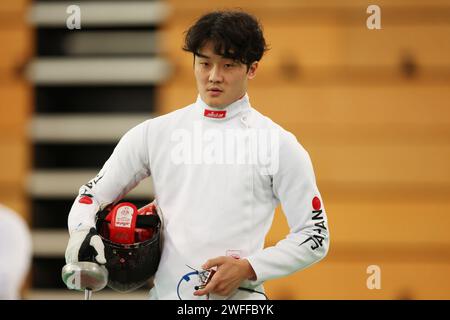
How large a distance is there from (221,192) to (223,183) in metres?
0.03

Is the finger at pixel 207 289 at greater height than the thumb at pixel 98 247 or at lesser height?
lesser

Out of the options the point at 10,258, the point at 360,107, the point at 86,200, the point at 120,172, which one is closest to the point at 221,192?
the point at 120,172

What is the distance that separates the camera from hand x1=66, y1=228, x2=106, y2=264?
9.59 ft

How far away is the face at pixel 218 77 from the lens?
3.07 meters

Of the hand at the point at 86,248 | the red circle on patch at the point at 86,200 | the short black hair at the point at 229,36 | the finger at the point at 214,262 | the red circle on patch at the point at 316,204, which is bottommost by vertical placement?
the finger at the point at 214,262

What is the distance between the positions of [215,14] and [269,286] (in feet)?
9.46

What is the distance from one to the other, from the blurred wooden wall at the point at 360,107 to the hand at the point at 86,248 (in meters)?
2.84

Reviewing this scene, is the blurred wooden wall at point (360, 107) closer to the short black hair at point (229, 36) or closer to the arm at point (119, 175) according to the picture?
the short black hair at point (229, 36)

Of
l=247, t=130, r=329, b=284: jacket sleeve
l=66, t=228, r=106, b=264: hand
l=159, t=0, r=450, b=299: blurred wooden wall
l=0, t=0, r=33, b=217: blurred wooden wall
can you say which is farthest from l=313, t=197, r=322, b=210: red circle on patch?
l=0, t=0, r=33, b=217: blurred wooden wall

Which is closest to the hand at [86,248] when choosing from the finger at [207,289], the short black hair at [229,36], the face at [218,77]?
the finger at [207,289]
